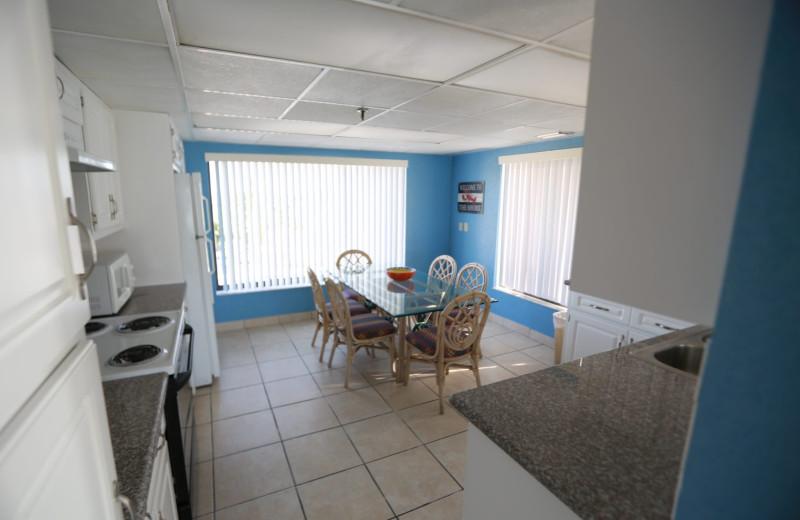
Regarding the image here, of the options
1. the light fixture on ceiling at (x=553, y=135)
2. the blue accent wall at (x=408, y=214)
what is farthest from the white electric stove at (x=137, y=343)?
the light fixture on ceiling at (x=553, y=135)

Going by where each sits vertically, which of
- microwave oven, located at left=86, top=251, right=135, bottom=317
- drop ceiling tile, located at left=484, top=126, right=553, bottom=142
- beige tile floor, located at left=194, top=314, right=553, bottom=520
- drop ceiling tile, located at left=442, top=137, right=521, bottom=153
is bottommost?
beige tile floor, located at left=194, top=314, right=553, bottom=520

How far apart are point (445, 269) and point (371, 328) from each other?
189cm

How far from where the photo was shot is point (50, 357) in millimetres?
516

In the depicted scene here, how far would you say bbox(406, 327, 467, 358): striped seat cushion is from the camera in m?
2.90

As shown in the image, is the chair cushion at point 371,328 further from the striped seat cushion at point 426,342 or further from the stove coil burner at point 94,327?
the stove coil burner at point 94,327

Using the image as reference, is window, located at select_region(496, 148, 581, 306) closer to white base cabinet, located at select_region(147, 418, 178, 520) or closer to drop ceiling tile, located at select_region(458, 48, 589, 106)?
drop ceiling tile, located at select_region(458, 48, 589, 106)

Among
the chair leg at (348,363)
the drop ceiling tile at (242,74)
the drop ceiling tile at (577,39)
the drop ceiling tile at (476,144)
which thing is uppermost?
the drop ceiling tile at (476,144)

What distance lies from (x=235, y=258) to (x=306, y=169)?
54.5 inches

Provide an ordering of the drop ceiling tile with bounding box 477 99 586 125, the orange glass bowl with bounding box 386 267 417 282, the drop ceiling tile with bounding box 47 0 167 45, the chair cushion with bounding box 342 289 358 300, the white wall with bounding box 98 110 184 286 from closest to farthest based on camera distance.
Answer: the drop ceiling tile with bounding box 47 0 167 45, the drop ceiling tile with bounding box 477 99 586 125, the white wall with bounding box 98 110 184 286, the orange glass bowl with bounding box 386 267 417 282, the chair cushion with bounding box 342 289 358 300

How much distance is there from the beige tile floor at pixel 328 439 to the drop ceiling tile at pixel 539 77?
7.44 feet

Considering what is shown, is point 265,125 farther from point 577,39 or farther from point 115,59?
point 577,39

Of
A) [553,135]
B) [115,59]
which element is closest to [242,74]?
[115,59]

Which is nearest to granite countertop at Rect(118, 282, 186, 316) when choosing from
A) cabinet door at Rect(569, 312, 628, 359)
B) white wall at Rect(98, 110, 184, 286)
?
white wall at Rect(98, 110, 184, 286)

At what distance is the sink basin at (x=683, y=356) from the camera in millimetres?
1786
